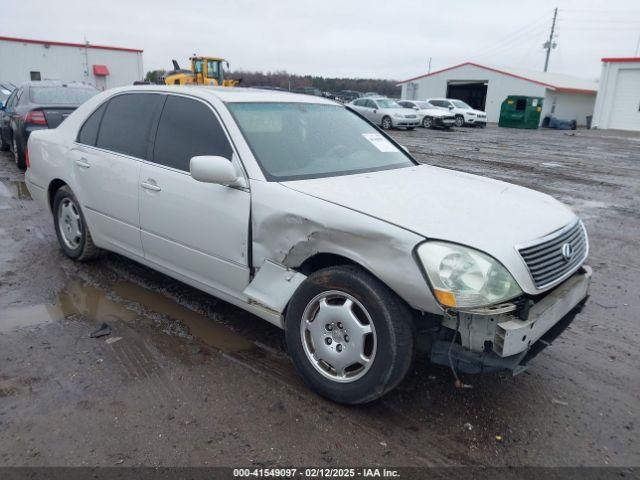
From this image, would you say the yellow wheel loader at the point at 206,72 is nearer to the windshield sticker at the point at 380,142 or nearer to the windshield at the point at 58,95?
the windshield at the point at 58,95

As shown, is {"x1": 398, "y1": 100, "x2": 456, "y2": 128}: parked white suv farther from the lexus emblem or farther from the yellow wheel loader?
the lexus emblem

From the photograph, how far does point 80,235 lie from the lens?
188 inches

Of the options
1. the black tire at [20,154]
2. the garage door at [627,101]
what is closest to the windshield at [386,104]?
the garage door at [627,101]

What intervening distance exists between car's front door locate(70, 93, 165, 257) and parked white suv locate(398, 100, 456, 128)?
25.5 m

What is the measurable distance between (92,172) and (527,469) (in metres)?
3.89

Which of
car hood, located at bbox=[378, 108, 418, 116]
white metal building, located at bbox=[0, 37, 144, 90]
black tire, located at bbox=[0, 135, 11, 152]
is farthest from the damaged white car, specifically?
white metal building, located at bbox=[0, 37, 144, 90]

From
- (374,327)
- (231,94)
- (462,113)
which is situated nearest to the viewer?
(374,327)

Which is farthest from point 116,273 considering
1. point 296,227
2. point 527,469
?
point 527,469

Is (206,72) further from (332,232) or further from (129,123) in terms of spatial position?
(332,232)

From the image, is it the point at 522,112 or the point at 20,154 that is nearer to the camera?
the point at 20,154

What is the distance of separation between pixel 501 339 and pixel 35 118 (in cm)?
889

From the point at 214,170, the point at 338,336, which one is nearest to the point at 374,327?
the point at 338,336

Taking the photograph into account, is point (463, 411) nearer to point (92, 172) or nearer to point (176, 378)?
point (176, 378)

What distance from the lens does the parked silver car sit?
989 inches
